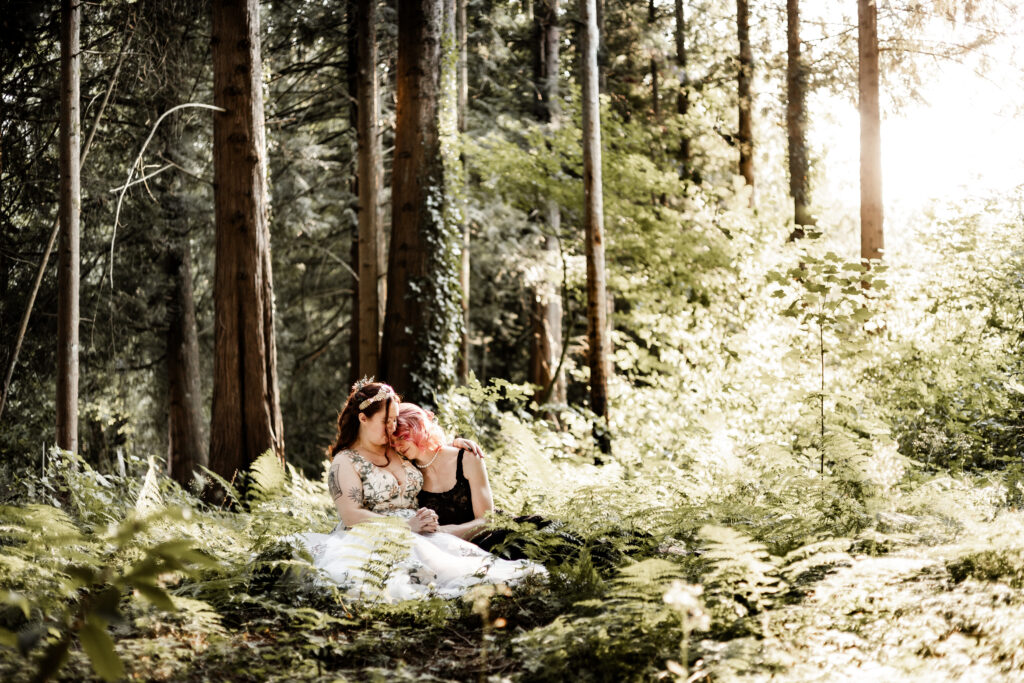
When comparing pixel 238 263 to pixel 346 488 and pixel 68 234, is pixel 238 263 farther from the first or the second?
pixel 346 488

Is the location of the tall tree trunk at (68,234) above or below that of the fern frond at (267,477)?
above

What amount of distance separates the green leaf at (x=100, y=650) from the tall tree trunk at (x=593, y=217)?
32.0 feet

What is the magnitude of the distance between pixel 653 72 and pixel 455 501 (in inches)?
782

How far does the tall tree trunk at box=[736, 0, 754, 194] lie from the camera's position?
19.8 meters

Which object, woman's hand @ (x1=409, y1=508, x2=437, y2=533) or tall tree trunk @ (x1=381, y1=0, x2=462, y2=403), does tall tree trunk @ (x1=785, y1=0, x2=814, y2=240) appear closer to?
tall tree trunk @ (x1=381, y1=0, x2=462, y2=403)

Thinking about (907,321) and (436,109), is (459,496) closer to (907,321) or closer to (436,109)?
(436,109)

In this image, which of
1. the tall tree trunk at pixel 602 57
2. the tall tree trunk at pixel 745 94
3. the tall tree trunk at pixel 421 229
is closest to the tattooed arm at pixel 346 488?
the tall tree trunk at pixel 421 229

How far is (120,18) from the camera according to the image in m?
11.0

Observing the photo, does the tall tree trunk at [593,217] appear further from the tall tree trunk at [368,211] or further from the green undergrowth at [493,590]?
the green undergrowth at [493,590]

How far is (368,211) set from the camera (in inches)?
561

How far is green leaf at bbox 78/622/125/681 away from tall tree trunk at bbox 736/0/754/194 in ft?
63.6

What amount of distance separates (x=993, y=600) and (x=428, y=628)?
2798mm

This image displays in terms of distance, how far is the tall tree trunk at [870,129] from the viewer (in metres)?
12.8

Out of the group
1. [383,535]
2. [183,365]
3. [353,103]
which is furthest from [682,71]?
[383,535]
